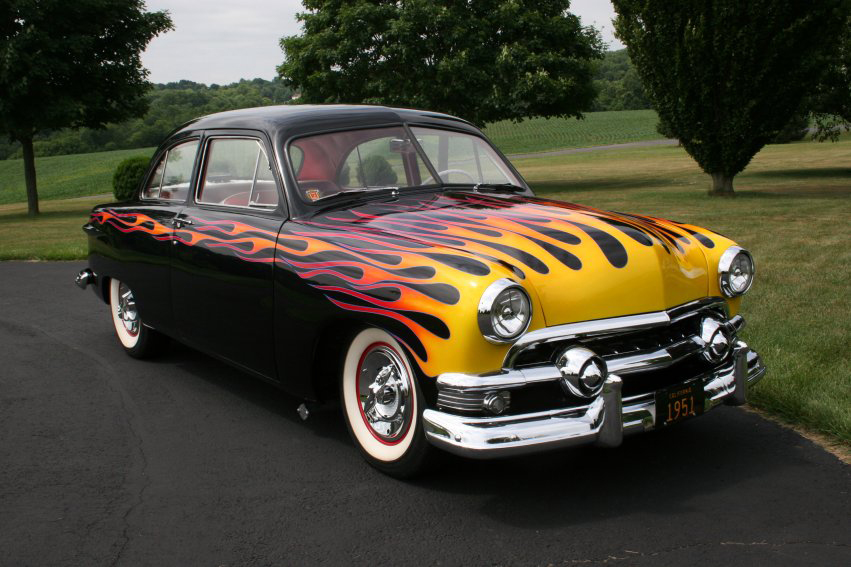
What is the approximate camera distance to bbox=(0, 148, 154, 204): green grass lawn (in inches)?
1710

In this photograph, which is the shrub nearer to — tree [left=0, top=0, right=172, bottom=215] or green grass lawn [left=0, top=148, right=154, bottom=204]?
tree [left=0, top=0, right=172, bottom=215]

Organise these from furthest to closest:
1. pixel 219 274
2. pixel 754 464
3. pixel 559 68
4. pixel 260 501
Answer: pixel 559 68, pixel 219 274, pixel 754 464, pixel 260 501

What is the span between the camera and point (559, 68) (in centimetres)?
2603

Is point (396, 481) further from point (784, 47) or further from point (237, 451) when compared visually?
point (784, 47)

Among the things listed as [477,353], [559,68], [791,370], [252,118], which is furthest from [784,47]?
[477,353]

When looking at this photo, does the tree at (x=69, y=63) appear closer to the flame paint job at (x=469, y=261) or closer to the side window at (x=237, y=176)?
the side window at (x=237, y=176)

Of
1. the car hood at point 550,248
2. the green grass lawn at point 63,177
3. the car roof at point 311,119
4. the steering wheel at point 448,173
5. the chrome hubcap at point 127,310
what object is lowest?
the green grass lawn at point 63,177

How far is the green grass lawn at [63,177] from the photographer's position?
4344 centimetres

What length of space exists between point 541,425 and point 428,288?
0.72m

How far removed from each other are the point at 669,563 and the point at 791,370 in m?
2.63

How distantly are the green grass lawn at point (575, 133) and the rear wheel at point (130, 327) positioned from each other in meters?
46.9

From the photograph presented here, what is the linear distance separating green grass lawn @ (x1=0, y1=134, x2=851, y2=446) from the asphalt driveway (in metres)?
0.58

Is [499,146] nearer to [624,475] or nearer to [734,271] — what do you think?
[734,271]

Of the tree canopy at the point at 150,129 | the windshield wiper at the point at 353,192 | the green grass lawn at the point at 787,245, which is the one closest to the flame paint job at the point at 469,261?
the windshield wiper at the point at 353,192
